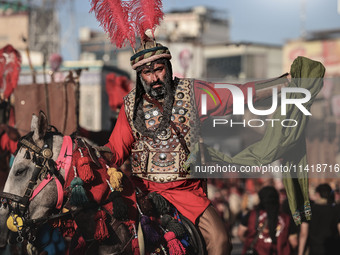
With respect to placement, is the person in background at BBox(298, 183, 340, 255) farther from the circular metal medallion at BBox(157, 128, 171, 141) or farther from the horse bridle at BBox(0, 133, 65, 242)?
the horse bridle at BBox(0, 133, 65, 242)

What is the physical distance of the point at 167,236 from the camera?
6.66 m

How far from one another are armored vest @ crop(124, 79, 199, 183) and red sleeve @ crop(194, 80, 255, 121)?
8cm

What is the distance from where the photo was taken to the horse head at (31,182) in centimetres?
707

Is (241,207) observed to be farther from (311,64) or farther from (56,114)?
(311,64)

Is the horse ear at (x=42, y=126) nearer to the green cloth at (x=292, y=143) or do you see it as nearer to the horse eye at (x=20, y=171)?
the horse eye at (x=20, y=171)

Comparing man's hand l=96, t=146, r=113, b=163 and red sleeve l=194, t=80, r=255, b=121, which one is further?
red sleeve l=194, t=80, r=255, b=121

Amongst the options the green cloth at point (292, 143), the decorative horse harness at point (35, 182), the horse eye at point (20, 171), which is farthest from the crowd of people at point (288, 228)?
the horse eye at point (20, 171)

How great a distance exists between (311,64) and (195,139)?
126 cm

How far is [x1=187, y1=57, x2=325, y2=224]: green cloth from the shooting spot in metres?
7.18

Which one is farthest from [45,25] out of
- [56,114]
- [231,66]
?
[56,114]

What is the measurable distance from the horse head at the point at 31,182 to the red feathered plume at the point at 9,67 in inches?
173

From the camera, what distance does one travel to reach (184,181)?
23.2ft

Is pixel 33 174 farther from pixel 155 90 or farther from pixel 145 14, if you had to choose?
pixel 145 14

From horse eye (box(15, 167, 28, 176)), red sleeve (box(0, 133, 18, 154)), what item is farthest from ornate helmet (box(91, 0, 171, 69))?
red sleeve (box(0, 133, 18, 154))
